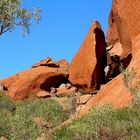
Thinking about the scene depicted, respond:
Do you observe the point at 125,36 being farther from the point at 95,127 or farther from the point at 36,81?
the point at 95,127

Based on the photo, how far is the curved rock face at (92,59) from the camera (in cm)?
4397

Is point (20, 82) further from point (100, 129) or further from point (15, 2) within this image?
point (100, 129)

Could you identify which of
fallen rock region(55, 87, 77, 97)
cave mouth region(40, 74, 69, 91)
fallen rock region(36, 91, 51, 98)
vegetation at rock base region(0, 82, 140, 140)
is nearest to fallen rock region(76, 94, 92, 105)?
fallen rock region(55, 87, 77, 97)

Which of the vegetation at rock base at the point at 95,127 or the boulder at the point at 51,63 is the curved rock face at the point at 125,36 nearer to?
the vegetation at rock base at the point at 95,127

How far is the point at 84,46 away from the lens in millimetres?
45562

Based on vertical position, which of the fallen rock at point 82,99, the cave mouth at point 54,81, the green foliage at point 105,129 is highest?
the cave mouth at point 54,81

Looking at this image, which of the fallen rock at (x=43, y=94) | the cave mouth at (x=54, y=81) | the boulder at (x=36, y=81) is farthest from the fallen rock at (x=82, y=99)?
the boulder at (x=36, y=81)

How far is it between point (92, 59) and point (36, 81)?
1004cm

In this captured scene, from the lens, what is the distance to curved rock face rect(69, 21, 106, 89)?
4397 cm

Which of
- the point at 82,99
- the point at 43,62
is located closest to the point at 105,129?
the point at 82,99

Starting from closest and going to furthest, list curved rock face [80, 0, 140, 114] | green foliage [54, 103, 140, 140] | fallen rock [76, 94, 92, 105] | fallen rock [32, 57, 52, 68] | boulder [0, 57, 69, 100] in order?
green foliage [54, 103, 140, 140]
curved rock face [80, 0, 140, 114]
fallen rock [76, 94, 92, 105]
boulder [0, 57, 69, 100]
fallen rock [32, 57, 52, 68]

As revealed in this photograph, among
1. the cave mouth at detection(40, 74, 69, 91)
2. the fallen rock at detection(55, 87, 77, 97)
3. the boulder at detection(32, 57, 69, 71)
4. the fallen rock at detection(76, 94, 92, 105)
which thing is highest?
the boulder at detection(32, 57, 69, 71)

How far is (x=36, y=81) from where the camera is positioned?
172ft

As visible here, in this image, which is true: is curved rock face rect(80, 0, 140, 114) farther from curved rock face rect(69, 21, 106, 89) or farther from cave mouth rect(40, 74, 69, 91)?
cave mouth rect(40, 74, 69, 91)
